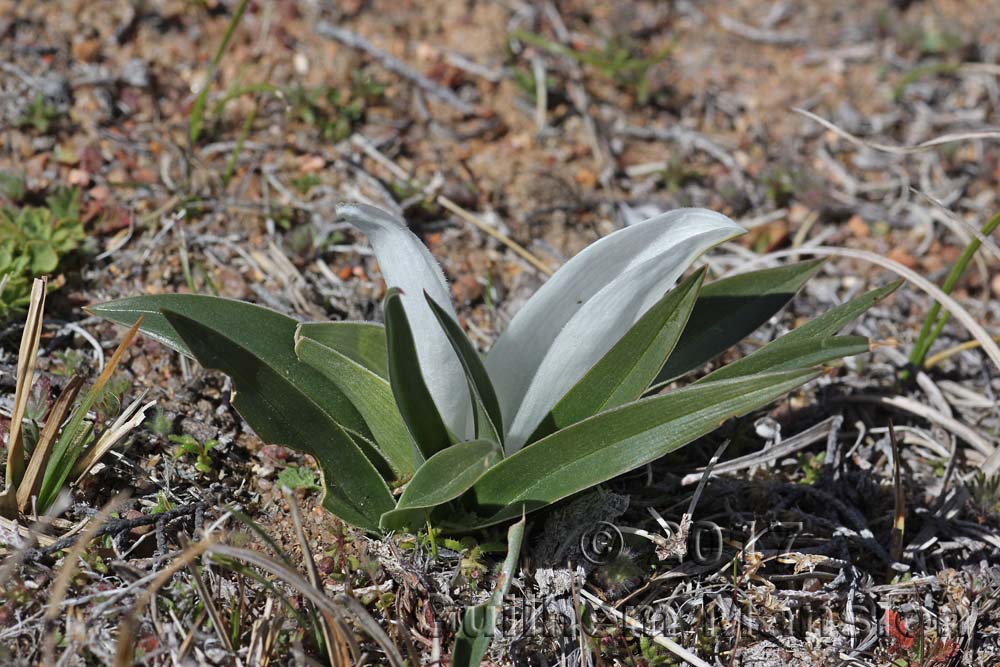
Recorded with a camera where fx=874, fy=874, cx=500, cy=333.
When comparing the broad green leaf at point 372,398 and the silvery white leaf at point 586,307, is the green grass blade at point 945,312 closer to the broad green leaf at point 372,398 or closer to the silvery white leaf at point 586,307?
the silvery white leaf at point 586,307

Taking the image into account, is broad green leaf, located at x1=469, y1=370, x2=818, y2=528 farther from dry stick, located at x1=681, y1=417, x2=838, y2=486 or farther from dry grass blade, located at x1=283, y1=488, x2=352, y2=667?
dry stick, located at x1=681, y1=417, x2=838, y2=486

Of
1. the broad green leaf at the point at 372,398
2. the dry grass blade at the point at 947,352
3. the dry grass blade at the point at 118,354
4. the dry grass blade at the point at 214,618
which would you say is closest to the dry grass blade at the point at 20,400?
the dry grass blade at the point at 118,354

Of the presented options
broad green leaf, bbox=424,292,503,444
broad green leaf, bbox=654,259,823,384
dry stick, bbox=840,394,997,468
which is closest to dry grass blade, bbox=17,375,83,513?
broad green leaf, bbox=424,292,503,444

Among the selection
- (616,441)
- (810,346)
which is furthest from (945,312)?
(616,441)

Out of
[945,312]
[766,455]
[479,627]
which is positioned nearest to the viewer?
[479,627]

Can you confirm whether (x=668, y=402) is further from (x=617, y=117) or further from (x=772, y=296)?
(x=617, y=117)

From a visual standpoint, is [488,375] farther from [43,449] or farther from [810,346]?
[43,449]
